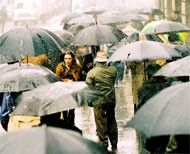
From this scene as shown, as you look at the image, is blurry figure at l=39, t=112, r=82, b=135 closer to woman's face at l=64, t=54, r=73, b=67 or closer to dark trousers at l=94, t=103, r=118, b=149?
dark trousers at l=94, t=103, r=118, b=149

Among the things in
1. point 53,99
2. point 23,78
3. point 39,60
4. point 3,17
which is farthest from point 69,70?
point 3,17

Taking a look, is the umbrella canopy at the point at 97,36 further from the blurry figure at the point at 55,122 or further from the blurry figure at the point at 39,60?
the blurry figure at the point at 55,122

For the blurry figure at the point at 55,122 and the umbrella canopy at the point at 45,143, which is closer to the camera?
the umbrella canopy at the point at 45,143

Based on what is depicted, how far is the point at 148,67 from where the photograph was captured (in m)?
9.31

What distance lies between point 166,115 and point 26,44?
15.7ft

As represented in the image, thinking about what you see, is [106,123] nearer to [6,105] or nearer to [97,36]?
[6,105]

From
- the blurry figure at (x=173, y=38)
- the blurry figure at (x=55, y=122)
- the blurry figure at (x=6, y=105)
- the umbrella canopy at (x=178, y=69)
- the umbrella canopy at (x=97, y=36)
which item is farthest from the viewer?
the blurry figure at (x=173, y=38)

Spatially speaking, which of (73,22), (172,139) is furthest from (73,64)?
(73,22)

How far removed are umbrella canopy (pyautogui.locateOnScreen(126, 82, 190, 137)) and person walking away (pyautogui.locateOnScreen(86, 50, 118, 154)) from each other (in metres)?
4.04

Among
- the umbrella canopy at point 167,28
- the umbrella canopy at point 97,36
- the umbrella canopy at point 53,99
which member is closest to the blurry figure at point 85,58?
the umbrella canopy at point 97,36

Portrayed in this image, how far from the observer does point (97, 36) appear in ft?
36.7

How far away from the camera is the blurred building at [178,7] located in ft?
79.6

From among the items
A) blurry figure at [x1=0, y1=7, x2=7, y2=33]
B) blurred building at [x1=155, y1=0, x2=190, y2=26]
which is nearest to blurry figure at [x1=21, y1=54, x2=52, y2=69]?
blurred building at [x1=155, y1=0, x2=190, y2=26]

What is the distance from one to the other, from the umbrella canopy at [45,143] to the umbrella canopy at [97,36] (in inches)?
273
